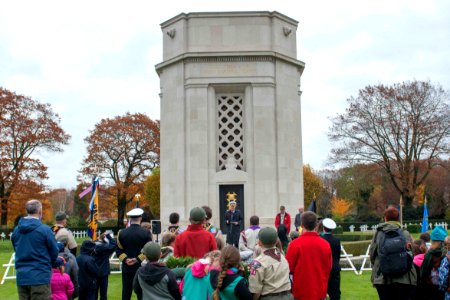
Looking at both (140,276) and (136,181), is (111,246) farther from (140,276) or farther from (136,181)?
(136,181)

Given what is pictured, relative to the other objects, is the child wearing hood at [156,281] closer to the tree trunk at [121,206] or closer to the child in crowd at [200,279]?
the child in crowd at [200,279]

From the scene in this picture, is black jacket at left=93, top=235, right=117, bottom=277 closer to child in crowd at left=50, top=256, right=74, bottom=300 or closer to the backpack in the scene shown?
child in crowd at left=50, top=256, right=74, bottom=300

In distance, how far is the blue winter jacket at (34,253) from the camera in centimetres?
677

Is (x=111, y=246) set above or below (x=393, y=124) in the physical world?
below

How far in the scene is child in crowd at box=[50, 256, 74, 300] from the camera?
7.43 meters

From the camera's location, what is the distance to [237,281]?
5410 mm

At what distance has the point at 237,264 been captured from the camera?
549 cm

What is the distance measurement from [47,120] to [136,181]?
1154 cm

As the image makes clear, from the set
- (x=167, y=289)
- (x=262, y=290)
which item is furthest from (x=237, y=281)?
(x=167, y=289)

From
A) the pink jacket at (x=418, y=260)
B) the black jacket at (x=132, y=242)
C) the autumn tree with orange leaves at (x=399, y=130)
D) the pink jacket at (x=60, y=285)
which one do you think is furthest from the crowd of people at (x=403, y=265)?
the autumn tree with orange leaves at (x=399, y=130)

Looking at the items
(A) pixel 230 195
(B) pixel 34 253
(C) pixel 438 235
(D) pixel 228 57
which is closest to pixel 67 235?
(B) pixel 34 253

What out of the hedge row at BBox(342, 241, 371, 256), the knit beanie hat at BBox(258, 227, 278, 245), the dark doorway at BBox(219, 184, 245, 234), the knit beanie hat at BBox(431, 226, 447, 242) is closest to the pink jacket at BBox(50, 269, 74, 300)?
the knit beanie hat at BBox(258, 227, 278, 245)

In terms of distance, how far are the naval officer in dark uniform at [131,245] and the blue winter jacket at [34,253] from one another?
6.76 feet

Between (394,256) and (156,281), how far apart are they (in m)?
3.39
